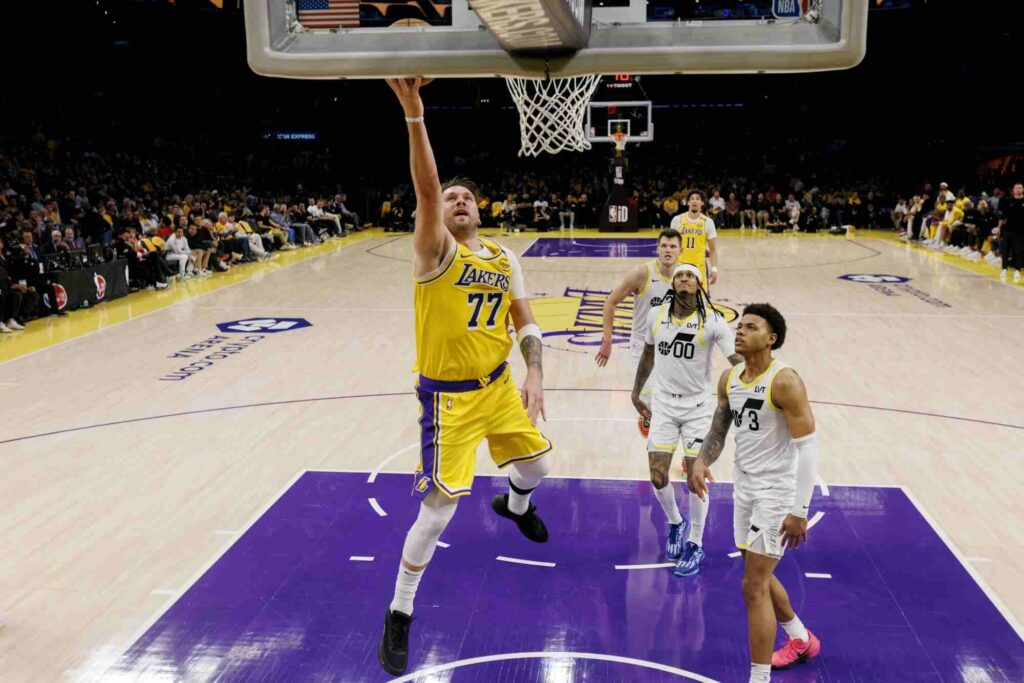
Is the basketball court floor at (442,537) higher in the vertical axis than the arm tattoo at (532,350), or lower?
lower

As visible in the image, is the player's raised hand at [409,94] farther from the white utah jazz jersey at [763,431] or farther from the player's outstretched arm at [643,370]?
the player's outstretched arm at [643,370]

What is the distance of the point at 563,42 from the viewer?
13.6ft

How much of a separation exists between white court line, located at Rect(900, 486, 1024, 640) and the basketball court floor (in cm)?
2

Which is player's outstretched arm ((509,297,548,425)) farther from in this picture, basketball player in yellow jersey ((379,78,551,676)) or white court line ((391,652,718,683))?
white court line ((391,652,718,683))

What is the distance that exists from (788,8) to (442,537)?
345cm

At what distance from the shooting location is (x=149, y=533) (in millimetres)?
5676

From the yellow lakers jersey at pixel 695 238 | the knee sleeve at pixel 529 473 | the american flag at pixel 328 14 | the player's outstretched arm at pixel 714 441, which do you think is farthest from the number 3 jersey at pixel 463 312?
the yellow lakers jersey at pixel 695 238

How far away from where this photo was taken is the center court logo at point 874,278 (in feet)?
53.8

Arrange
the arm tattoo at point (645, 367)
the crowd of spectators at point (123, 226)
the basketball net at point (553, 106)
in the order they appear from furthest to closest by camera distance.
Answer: the crowd of spectators at point (123, 226), the basketball net at point (553, 106), the arm tattoo at point (645, 367)

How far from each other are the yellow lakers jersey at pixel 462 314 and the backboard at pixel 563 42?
881 mm

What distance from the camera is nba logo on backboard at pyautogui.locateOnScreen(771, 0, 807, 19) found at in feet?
13.7

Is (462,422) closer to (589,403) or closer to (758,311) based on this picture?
(758,311)

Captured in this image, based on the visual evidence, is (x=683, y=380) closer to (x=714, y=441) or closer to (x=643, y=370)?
(x=643, y=370)

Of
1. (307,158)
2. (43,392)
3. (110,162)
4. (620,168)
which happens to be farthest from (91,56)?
(43,392)
